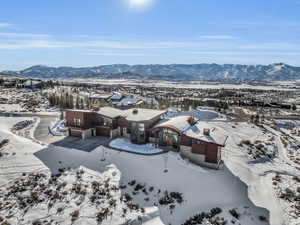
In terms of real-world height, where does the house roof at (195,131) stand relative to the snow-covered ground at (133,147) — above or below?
above

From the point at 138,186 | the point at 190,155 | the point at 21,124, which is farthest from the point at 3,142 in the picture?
the point at 190,155

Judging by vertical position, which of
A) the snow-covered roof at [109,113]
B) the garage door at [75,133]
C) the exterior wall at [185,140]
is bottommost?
the garage door at [75,133]

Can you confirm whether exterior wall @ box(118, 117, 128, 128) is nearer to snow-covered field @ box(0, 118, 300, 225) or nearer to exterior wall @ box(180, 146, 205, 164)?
snow-covered field @ box(0, 118, 300, 225)

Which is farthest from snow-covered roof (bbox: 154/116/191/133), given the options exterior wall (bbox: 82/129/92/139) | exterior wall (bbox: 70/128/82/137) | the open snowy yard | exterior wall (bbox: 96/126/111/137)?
exterior wall (bbox: 70/128/82/137)

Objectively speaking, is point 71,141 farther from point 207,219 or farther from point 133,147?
point 207,219

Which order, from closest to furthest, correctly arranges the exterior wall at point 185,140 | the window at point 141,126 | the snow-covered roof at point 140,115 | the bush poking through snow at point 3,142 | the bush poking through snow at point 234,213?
the bush poking through snow at point 234,213
the exterior wall at point 185,140
the bush poking through snow at point 3,142
the window at point 141,126
the snow-covered roof at point 140,115

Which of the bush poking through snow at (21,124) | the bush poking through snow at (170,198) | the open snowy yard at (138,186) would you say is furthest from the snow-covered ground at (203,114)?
the bush poking through snow at (170,198)

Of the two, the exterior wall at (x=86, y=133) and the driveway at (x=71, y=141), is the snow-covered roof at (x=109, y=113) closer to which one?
the exterior wall at (x=86, y=133)

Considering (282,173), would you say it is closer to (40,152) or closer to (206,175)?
(206,175)
